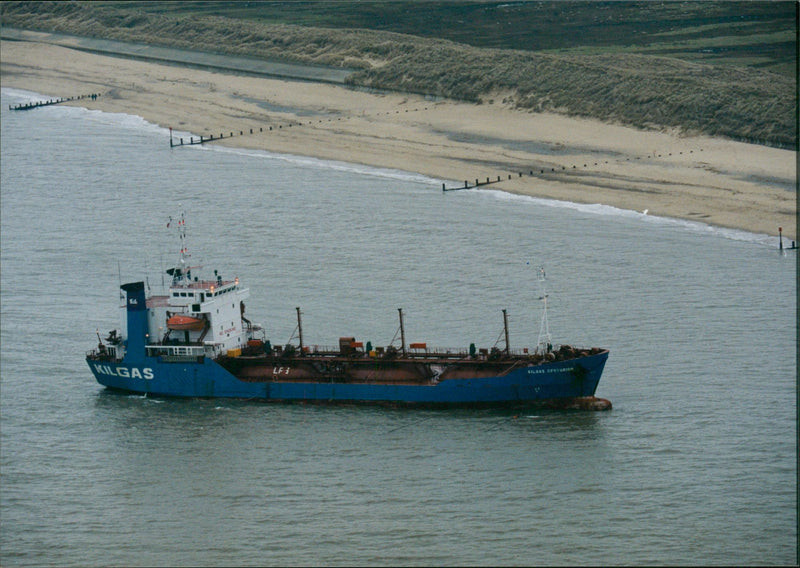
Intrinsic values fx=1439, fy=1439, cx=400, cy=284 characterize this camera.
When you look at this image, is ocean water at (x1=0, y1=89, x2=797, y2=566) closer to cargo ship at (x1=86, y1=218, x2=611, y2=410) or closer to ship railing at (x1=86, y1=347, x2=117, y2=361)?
cargo ship at (x1=86, y1=218, x2=611, y2=410)

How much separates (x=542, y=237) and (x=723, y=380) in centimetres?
2525

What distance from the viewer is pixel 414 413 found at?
61562 millimetres

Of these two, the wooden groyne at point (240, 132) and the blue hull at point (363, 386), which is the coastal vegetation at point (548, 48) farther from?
the blue hull at point (363, 386)

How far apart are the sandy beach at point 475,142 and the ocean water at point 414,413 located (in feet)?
14.6

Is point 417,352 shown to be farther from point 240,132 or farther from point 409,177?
point 240,132

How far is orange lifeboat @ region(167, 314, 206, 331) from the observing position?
66125 mm

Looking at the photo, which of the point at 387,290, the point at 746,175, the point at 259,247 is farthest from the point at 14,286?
the point at 746,175

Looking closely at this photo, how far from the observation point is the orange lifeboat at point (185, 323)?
6612cm

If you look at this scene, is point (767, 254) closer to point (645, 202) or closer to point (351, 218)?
point (645, 202)

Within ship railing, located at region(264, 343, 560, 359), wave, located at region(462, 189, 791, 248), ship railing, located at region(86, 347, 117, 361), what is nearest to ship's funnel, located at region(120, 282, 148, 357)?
ship railing, located at region(86, 347, 117, 361)

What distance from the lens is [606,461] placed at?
5425 centimetres

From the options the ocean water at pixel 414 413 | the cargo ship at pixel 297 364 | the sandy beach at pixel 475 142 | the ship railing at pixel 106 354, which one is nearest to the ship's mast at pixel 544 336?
the cargo ship at pixel 297 364

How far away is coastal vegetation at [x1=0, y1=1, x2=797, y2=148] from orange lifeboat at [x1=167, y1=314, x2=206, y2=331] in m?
51.1

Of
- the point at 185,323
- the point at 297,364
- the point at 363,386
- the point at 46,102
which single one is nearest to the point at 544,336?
the point at 363,386
